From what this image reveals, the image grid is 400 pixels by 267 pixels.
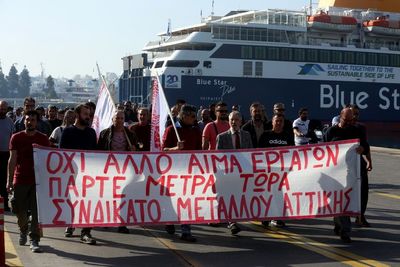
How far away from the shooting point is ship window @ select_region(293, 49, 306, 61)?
56.0 meters

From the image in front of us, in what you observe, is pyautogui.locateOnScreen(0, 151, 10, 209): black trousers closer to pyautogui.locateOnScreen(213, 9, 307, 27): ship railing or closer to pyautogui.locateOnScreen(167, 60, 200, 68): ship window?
pyautogui.locateOnScreen(167, 60, 200, 68): ship window

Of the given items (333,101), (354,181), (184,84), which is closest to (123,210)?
(354,181)

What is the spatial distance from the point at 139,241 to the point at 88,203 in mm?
1035

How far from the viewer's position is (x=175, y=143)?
31.0 ft

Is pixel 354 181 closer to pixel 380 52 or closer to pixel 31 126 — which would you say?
pixel 31 126

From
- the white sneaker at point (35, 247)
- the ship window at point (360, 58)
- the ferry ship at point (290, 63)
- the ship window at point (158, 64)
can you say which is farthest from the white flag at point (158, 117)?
the ship window at point (360, 58)

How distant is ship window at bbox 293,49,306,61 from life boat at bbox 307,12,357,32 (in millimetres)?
2108

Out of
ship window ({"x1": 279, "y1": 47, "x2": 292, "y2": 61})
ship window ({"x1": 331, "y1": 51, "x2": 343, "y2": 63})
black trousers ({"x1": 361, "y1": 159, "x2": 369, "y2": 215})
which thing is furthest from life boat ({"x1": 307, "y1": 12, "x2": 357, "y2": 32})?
black trousers ({"x1": 361, "y1": 159, "x2": 369, "y2": 215})

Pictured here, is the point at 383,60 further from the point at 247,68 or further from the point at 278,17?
the point at 247,68

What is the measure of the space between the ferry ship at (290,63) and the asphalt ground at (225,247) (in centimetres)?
4219

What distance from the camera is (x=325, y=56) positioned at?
57.0 m

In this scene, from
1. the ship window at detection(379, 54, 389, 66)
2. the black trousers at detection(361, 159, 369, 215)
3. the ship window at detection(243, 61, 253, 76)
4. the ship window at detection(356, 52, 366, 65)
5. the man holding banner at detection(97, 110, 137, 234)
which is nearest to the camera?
the man holding banner at detection(97, 110, 137, 234)

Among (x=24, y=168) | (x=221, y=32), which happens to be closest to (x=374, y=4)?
(x=221, y=32)

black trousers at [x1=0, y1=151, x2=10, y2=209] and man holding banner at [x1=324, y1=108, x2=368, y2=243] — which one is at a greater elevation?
man holding banner at [x1=324, y1=108, x2=368, y2=243]
